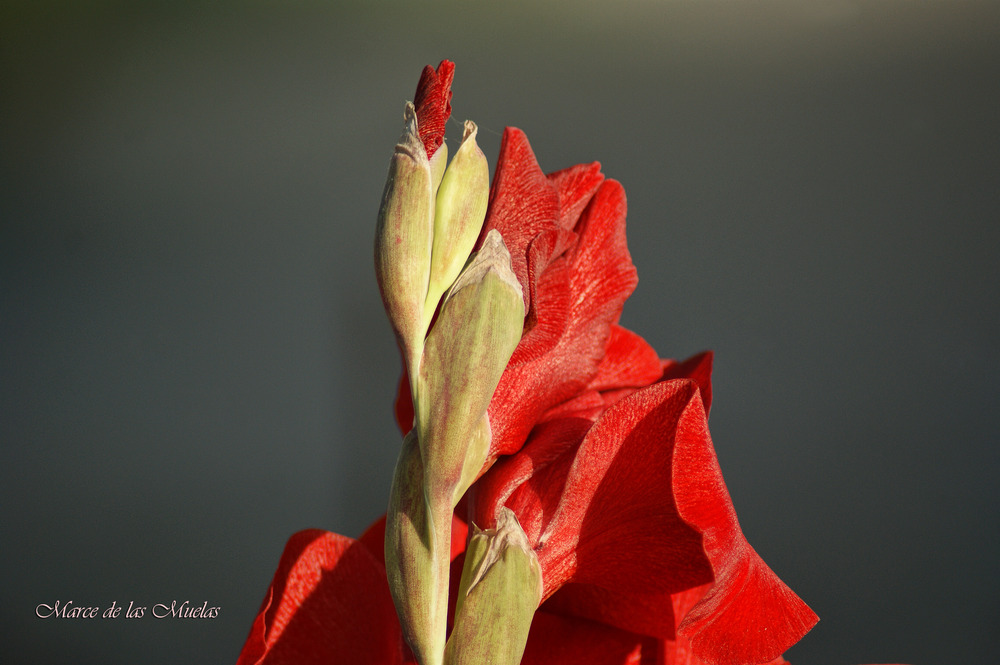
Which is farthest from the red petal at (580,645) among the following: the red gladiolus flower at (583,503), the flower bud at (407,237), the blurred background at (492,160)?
the blurred background at (492,160)

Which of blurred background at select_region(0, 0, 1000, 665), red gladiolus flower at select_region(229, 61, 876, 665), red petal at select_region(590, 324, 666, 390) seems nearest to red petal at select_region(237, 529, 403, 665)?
red gladiolus flower at select_region(229, 61, 876, 665)

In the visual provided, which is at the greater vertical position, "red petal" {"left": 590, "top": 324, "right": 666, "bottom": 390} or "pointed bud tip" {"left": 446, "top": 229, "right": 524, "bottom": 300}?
"pointed bud tip" {"left": 446, "top": 229, "right": 524, "bottom": 300}

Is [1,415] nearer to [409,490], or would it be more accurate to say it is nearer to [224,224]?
[224,224]

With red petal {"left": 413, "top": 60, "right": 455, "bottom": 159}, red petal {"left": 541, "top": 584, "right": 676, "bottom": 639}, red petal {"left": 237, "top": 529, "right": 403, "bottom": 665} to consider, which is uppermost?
red petal {"left": 413, "top": 60, "right": 455, "bottom": 159}

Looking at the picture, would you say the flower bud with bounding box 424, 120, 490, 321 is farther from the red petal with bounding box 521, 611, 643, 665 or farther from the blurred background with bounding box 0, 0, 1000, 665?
the blurred background with bounding box 0, 0, 1000, 665

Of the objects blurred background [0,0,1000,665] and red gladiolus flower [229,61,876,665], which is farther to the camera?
blurred background [0,0,1000,665]

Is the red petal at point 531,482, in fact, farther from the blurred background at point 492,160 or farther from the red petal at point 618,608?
the blurred background at point 492,160

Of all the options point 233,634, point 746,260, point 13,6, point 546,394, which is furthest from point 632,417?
point 13,6
